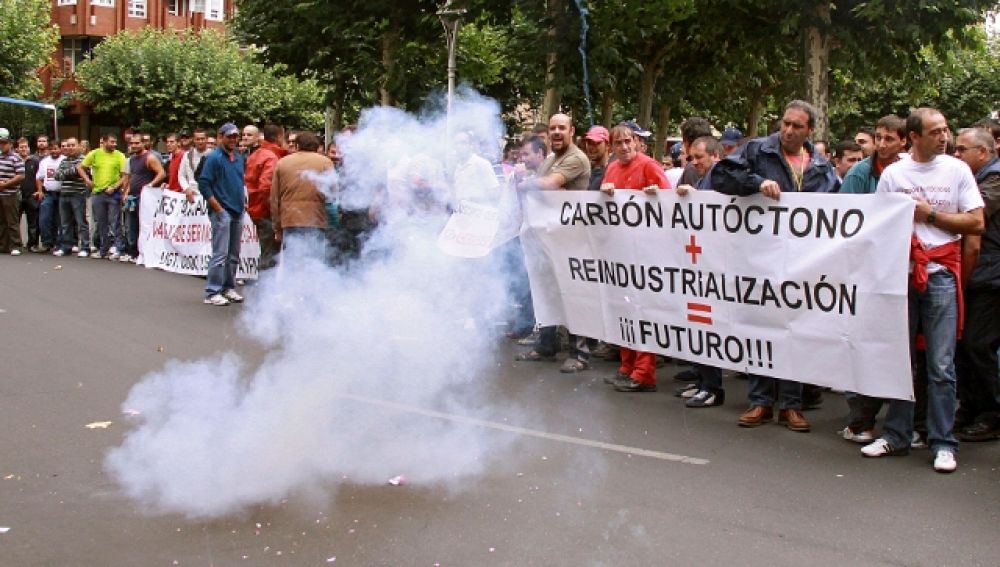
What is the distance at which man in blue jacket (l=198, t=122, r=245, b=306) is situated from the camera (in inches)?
471

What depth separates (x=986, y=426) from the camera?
21.9ft

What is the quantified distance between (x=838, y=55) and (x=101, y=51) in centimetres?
3627

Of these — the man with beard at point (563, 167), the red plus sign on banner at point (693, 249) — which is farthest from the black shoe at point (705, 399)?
the man with beard at point (563, 167)

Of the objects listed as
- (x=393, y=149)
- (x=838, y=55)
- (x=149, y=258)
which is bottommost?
(x=149, y=258)

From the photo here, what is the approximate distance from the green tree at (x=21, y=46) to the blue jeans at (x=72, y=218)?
26.4 m

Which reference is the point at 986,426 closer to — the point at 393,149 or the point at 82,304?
the point at 393,149

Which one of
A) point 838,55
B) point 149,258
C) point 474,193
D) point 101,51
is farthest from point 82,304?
point 101,51

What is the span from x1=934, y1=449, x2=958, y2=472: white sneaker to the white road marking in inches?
49.4

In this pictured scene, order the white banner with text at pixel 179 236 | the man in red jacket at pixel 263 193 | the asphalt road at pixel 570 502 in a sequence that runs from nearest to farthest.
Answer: the asphalt road at pixel 570 502 → the man in red jacket at pixel 263 193 → the white banner with text at pixel 179 236

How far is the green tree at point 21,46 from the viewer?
133 feet

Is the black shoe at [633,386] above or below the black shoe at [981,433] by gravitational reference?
below

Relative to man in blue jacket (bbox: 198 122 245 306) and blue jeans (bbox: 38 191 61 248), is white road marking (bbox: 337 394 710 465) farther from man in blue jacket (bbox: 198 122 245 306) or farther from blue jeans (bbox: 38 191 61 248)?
blue jeans (bbox: 38 191 61 248)

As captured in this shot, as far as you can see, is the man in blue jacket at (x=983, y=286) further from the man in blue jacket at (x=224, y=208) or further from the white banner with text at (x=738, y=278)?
the man in blue jacket at (x=224, y=208)

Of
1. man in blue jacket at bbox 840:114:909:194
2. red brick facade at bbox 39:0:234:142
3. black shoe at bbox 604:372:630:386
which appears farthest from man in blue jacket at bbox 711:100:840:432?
red brick facade at bbox 39:0:234:142
